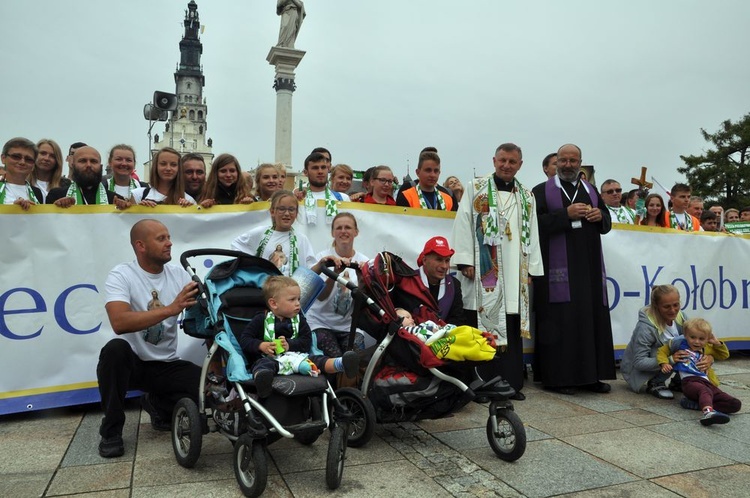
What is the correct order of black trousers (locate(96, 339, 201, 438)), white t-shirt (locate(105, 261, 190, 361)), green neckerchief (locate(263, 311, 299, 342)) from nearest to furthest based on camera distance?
green neckerchief (locate(263, 311, 299, 342)), black trousers (locate(96, 339, 201, 438)), white t-shirt (locate(105, 261, 190, 361))

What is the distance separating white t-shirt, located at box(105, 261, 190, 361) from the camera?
3.64 metres

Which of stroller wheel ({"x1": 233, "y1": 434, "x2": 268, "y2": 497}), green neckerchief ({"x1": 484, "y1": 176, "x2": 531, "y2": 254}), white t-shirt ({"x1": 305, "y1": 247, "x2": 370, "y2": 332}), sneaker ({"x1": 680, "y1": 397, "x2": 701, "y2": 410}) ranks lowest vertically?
sneaker ({"x1": 680, "y1": 397, "x2": 701, "y2": 410})

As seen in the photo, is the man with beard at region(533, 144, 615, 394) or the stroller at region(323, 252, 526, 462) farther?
the man with beard at region(533, 144, 615, 394)

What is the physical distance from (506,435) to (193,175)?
360 centimetres

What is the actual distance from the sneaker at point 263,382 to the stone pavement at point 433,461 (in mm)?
482

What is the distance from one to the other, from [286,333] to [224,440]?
944 millimetres

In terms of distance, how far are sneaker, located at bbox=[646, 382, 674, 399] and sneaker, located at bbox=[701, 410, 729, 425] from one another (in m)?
0.76

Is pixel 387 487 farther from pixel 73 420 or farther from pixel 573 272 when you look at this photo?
pixel 573 272

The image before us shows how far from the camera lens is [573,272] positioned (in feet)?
17.1

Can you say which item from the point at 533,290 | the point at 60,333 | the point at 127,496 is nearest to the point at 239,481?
the point at 127,496

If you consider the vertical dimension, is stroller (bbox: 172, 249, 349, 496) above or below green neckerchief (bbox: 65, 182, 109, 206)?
below

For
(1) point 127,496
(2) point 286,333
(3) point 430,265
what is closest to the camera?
(1) point 127,496

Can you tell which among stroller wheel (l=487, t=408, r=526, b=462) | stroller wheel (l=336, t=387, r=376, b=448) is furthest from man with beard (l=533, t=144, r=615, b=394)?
stroller wheel (l=336, t=387, r=376, b=448)

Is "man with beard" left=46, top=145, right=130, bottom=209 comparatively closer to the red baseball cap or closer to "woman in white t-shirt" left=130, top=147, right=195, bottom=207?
"woman in white t-shirt" left=130, top=147, right=195, bottom=207
